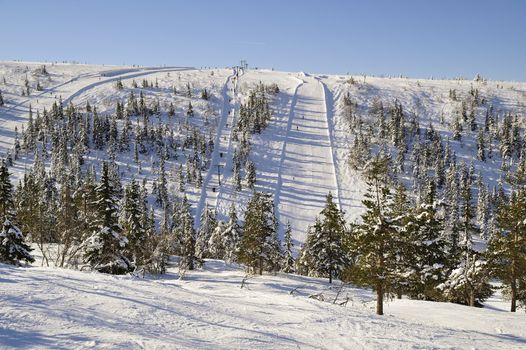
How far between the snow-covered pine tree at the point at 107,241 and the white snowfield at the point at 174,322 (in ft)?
44.0

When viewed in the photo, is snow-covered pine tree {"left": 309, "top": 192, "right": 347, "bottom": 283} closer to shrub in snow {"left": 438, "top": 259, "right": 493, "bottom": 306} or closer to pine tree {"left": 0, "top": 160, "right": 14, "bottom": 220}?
shrub in snow {"left": 438, "top": 259, "right": 493, "bottom": 306}

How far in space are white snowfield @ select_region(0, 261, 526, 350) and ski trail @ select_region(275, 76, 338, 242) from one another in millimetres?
81694

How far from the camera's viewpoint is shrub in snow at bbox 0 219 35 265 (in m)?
28.2

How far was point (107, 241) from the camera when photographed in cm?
3028

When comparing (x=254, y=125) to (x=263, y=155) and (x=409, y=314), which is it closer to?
(x=263, y=155)

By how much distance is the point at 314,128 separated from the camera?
17300 cm

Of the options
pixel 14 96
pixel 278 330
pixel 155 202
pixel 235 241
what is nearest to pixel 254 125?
pixel 155 202

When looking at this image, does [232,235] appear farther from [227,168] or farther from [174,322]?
[227,168]

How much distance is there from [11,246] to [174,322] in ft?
76.0

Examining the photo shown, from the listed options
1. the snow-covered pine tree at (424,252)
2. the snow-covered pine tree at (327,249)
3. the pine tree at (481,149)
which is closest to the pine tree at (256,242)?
the snow-covered pine tree at (327,249)

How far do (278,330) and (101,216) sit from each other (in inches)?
932

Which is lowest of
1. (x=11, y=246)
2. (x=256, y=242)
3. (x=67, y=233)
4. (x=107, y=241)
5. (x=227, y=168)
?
(x=227, y=168)

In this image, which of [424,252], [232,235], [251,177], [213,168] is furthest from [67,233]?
[213,168]

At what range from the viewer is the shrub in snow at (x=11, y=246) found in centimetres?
2820
